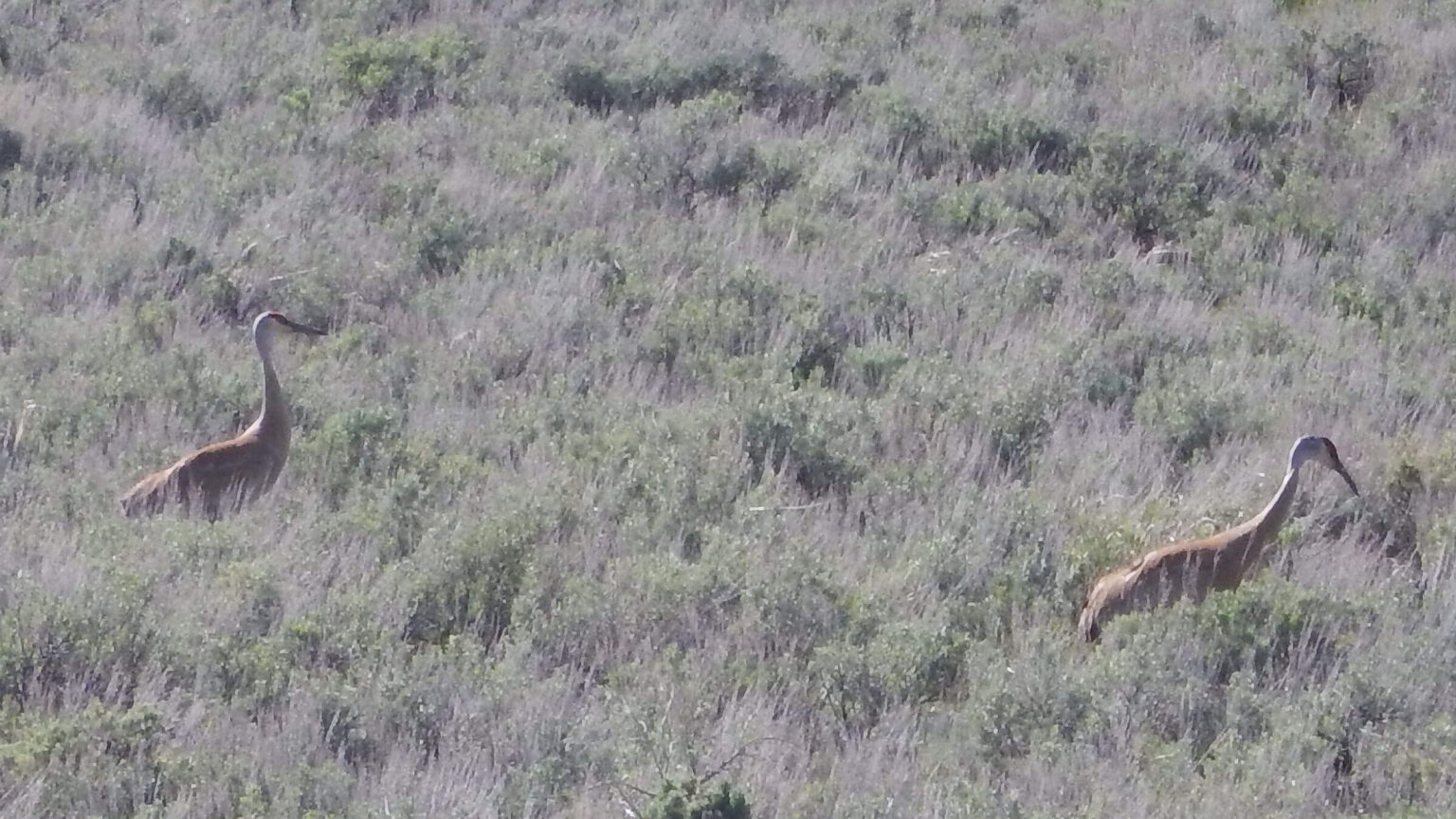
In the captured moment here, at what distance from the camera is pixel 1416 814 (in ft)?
17.5

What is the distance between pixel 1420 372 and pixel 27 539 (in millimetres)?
7126

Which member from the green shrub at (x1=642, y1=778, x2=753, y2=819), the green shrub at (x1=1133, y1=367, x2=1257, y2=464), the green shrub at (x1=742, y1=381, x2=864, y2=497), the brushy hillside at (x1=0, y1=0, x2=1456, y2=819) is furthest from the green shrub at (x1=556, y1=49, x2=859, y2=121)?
the green shrub at (x1=642, y1=778, x2=753, y2=819)

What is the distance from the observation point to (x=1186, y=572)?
6.96 metres

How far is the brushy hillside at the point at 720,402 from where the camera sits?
570 centimetres

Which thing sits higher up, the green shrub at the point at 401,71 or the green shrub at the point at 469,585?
the green shrub at the point at 469,585

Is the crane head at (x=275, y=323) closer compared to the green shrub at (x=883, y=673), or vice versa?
the green shrub at (x=883, y=673)

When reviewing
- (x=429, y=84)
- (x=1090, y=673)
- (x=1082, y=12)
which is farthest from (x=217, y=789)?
(x=1082, y=12)

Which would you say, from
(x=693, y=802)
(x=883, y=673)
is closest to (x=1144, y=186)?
(x=883, y=673)

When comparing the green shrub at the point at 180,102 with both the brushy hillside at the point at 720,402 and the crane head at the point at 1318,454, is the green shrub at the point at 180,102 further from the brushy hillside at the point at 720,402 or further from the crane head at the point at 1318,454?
the crane head at the point at 1318,454

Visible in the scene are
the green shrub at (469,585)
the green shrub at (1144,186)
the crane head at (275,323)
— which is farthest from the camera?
the green shrub at (1144,186)

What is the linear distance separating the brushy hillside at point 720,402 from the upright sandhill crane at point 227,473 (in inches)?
6.7

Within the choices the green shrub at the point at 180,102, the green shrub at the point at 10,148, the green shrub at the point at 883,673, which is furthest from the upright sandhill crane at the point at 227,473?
the green shrub at the point at 180,102

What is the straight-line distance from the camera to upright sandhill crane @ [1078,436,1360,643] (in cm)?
688

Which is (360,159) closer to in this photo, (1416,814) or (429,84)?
(429,84)
